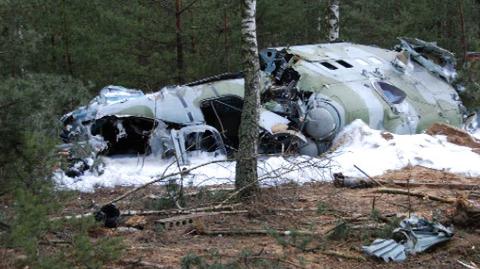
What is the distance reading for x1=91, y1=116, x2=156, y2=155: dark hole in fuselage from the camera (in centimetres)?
1127

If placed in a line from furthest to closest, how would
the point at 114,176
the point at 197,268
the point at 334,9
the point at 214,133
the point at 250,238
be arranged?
the point at 334,9 → the point at 214,133 → the point at 114,176 → the point at 250,238 → the point at 197,268

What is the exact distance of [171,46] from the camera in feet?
54.2

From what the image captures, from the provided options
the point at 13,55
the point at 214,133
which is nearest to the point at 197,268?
the point at 13,55

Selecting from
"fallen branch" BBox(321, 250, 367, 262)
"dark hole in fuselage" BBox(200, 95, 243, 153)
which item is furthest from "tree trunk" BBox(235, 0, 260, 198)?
"dark hole in fuselage" BBox(200, 95, 243, 153)

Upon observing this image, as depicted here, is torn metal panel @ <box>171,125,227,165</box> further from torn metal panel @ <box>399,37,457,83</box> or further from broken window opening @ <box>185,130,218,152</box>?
torn metal panel @ <box>399,37,457,83</box>

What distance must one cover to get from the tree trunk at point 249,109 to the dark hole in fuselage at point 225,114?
12.6 ft

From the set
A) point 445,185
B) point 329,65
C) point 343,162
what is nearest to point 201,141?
point 343,162

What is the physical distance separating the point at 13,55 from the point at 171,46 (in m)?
10.6

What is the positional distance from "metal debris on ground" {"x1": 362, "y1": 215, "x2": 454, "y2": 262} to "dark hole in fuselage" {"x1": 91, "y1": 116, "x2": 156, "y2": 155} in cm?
592

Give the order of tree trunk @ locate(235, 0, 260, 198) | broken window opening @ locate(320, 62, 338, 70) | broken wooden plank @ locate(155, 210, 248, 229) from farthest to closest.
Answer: broken window opening @ locate(320, 62, 338, 70)
tree trunk @ locate(235, 0, 260, 198)
broken wooden plank @ locate(155, 210, 248, 229)

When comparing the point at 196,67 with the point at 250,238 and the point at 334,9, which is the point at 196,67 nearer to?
the point at 334,9

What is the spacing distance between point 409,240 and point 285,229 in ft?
4.56

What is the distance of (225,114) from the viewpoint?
41.0 ft

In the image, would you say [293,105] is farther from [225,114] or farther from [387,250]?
[387,250]
